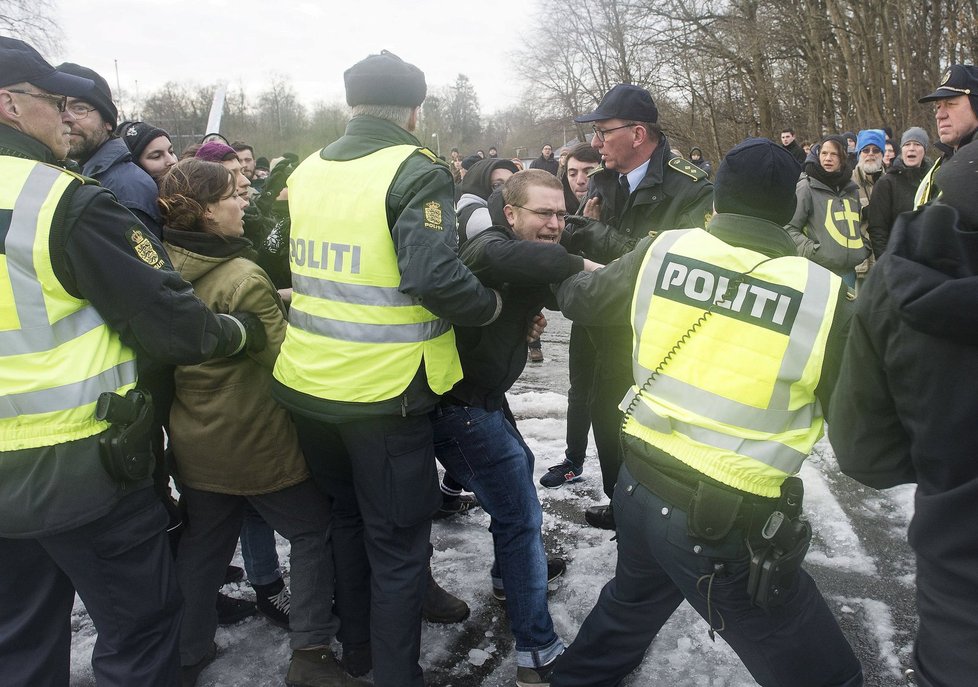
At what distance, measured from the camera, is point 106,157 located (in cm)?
297

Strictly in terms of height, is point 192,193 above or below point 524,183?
above

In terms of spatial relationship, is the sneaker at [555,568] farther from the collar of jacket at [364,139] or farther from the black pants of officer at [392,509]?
the collar of jacket at [364,139]

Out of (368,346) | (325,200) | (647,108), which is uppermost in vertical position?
(647,108)

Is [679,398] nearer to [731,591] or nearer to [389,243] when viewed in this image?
[731,591]

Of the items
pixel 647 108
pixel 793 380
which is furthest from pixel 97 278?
pixel 647 108

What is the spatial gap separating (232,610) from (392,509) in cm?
135

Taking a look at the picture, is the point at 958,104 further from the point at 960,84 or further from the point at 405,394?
the point at 405,394

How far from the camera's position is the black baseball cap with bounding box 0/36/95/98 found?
1902 millimetres

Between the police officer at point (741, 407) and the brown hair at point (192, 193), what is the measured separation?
1579mm

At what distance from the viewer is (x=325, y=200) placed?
2.22m

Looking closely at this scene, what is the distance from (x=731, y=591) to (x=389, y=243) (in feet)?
4.68

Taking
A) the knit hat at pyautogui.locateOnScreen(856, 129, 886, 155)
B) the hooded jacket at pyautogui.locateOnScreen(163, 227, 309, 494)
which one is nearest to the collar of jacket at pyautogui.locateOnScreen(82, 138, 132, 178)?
the hooded jacket at pyautogui.locateOnScreen(163, 227, 309, 494)

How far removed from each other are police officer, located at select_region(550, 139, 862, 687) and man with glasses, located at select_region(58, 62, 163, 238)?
219cm

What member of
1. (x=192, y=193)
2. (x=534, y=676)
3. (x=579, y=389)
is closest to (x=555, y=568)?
(x=534, y=676)
